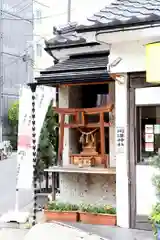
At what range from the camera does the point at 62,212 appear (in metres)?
9.55

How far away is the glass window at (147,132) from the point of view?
28.5 feet

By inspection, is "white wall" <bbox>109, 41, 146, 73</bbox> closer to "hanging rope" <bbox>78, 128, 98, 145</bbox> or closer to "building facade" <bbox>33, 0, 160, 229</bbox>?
"building facade" <bbox>33, 0, 160, 229</bbox>

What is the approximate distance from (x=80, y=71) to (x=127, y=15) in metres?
2.05

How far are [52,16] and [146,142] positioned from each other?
99.5ft

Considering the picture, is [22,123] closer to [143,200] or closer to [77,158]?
[77,158]

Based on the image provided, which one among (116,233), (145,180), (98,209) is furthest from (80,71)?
(116,233)

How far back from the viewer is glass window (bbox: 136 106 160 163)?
8688mm

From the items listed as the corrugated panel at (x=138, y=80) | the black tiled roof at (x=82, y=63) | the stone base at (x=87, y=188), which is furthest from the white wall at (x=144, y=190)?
the black tiled roof at (x=82, y=63)

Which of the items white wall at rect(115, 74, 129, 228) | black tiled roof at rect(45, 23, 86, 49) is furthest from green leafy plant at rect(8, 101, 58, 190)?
white wall at rect(115, 74, 129, 228)

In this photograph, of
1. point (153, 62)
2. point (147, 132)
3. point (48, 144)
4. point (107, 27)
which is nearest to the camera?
point (153, 62)

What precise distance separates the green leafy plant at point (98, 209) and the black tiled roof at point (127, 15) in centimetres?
379

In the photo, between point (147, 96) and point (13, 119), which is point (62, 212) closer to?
point (147, 96)

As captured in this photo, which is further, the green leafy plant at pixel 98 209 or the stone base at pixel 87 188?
the stone base at pixel 87 188

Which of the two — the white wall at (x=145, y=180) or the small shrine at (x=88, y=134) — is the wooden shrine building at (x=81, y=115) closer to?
the small shrine at (x=88, y=134)
